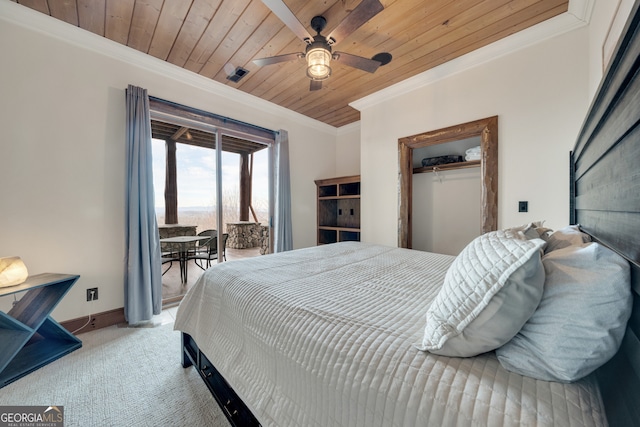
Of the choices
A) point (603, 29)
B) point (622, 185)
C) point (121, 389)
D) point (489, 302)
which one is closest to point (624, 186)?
point (622, 185)

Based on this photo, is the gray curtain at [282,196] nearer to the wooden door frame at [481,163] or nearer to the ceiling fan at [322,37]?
the ceiling fan at [322,37]

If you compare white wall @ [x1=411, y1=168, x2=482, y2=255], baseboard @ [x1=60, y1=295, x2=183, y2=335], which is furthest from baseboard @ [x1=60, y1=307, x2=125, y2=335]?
white wall @ [x1=411, y1=168, x2=482, y2=255]

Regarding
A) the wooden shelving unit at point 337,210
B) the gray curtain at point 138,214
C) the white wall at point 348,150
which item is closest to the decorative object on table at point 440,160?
the wooden shelving unit at point 337,210

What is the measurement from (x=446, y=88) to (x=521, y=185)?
1325 mm

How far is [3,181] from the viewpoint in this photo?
183 cm

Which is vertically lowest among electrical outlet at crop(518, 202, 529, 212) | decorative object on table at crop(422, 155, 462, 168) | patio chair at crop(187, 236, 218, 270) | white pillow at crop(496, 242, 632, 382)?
patio chair at crop(187, 236, 218, 270)

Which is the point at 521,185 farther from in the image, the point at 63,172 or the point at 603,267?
the point at 63,172

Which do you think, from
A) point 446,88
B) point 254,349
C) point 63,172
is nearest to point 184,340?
point 254,349

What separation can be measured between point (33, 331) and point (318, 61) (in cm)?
282

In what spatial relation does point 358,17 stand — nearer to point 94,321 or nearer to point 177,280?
point 94,321

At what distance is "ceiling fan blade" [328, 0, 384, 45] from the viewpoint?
1.40 m

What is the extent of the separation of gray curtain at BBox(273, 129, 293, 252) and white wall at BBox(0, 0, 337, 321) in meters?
1.47

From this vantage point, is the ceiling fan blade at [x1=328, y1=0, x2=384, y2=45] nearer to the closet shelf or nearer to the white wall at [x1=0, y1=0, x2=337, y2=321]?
the white wall at [x1=0, y1=0, x2=337, y2=321]

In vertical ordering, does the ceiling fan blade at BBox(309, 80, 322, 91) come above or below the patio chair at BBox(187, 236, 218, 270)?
above
